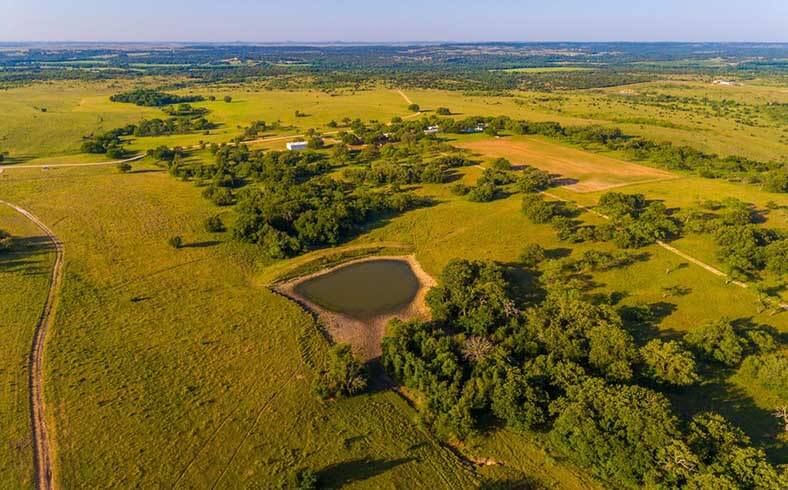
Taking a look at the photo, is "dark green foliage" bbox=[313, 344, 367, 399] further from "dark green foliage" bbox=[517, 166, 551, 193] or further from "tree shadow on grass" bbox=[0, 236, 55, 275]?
"dark green foliage" bbox=[517, 166, 551, 193]

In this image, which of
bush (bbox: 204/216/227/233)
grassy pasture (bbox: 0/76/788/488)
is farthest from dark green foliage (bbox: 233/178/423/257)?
bush (bbox: 204/216/227/233)

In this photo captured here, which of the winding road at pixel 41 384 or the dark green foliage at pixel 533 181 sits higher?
the dark green foliage at pixel 533 181

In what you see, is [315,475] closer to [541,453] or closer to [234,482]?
[234,482]

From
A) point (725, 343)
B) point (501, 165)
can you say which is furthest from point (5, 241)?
point (725, 343)

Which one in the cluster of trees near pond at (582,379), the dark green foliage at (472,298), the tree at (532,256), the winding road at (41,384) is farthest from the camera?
the tree at (532,256)

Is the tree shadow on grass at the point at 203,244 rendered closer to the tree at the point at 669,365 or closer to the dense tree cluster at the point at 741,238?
the tree at the point at 669,365

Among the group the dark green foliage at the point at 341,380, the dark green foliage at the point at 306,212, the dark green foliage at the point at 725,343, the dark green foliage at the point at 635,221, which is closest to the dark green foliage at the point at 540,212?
the dark green foliage at the point at 635,221
